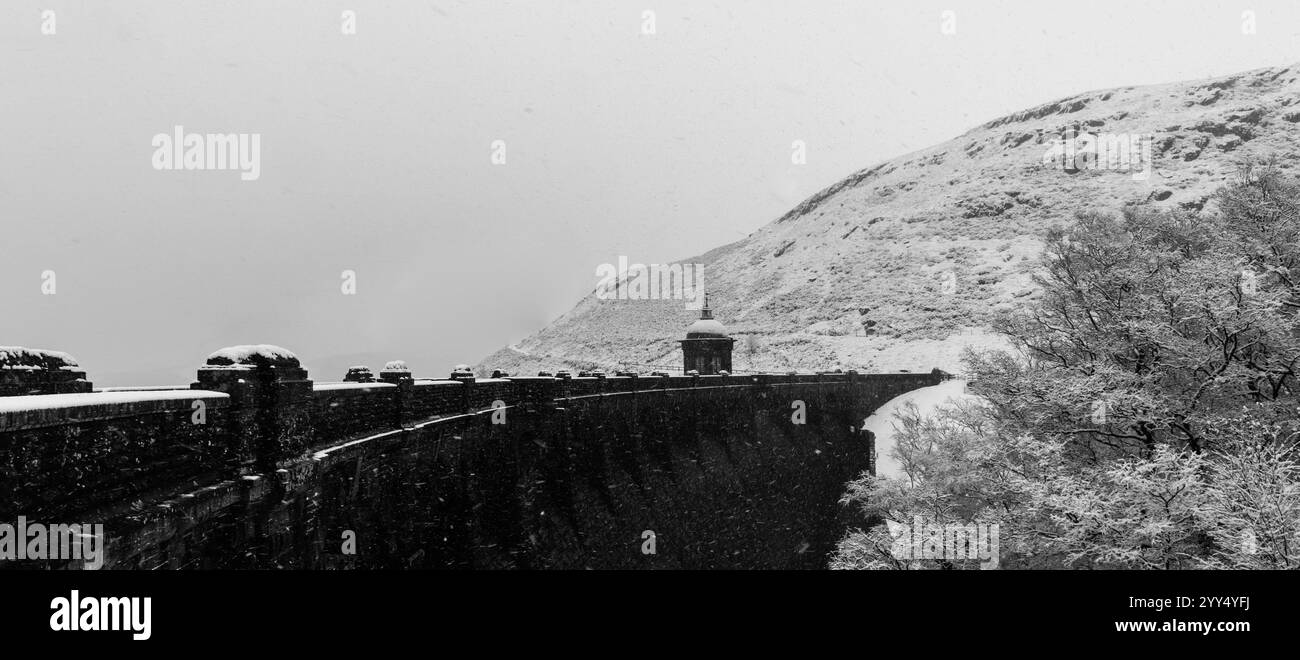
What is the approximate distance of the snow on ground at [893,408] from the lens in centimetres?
2923

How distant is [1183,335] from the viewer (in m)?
11.4

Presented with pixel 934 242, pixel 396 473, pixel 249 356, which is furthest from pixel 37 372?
pixel 934 242

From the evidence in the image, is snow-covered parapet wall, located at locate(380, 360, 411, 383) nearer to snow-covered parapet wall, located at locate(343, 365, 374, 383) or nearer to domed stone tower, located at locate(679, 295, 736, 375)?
snow-covered parapet wall, located at locate(343, 365, 374, 383)

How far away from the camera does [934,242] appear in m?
87.1

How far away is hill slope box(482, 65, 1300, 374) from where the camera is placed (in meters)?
68.9

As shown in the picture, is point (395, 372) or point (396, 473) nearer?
point (396, 473)

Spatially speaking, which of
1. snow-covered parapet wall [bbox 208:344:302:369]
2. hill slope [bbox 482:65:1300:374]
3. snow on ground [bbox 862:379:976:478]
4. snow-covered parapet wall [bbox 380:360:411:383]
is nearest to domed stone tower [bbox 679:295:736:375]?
snow on ground [bbox 862:379:976:478]

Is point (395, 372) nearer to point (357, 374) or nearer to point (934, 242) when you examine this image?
point (357, 374)

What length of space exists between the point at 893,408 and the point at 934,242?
59309 mm

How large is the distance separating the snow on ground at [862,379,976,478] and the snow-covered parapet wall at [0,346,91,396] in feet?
83.5

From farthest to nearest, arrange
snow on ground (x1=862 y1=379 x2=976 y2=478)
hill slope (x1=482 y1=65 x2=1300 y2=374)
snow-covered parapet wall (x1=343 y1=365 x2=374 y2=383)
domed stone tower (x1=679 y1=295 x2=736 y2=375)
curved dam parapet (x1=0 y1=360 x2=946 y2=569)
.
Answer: hill slope (x1=482 y1=65 x2=1300 y2=374) < domed stone tower (x1=679 y1=295 x2=736 y2=375) < snow on ground (x1=862 y1=379 x2=976 y2=478) < snow-covered parapet wall (x1=343 y1=365 x2=374 y2=383) < curved dam parapet (x1=0 y1=360 x2=946 y2=569)
